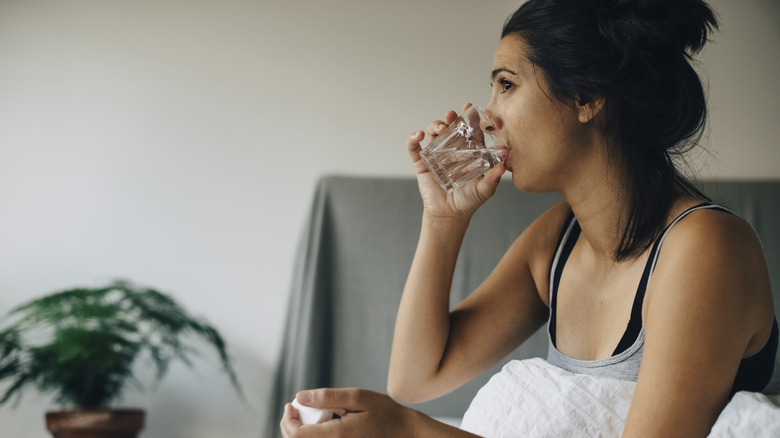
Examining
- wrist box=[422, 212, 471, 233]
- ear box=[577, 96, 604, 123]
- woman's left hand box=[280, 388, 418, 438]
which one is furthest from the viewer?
wrist box=[422, 212, 471, 233]

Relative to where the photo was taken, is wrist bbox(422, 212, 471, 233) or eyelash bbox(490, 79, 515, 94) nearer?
eyelash bbox(490, 79, 515, 94)

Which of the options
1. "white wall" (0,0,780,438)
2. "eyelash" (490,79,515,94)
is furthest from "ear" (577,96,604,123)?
"white wall" (0,0,780,438)

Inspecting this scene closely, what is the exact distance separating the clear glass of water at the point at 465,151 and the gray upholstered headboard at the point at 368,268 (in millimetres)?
833

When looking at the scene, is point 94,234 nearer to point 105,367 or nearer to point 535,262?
point 105,367

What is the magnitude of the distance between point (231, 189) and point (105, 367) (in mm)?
660

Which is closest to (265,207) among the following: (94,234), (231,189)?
(231,189)

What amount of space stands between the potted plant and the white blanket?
3.58ft

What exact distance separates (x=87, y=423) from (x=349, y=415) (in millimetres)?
1164

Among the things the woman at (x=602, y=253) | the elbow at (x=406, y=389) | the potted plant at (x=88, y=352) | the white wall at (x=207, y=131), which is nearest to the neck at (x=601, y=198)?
the woman at (x=602, y=253)

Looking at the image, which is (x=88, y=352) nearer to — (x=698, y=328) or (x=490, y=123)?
(x=490, y=123)

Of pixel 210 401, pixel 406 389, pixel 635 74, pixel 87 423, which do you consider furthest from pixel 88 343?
pixel 635 74

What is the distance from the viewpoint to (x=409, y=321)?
1.13 metres

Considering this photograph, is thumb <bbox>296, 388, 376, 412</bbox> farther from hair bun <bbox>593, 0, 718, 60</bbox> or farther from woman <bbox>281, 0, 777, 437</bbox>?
hair bun <bbox>593, 0, 718, 60</bbox>

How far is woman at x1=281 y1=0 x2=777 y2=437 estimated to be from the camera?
0.77 metres
